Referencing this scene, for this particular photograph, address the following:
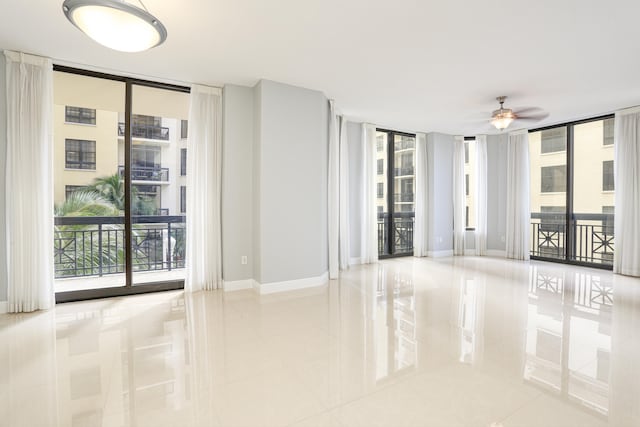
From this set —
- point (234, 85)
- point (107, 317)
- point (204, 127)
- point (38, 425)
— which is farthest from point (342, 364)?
point (234, 85)

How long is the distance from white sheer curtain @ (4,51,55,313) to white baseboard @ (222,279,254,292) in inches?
77.3

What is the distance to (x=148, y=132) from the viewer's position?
179 inches

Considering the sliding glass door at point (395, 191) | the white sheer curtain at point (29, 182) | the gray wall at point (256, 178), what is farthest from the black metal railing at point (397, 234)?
the white sheer curtain at point (29, 182)

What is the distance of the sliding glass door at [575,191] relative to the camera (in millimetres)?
5816

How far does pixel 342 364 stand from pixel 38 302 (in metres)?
3.60

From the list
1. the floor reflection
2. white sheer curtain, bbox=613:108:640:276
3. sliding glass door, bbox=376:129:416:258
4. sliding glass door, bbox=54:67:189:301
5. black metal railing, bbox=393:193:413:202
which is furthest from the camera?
black metal railing, bbox=393:193:413:202

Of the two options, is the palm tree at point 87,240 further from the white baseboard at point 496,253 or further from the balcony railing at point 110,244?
Result: the white baseboard at point 496,253

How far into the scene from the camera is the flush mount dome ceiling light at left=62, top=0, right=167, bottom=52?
1.86 meters

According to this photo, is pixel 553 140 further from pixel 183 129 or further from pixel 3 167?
pixel 3 167

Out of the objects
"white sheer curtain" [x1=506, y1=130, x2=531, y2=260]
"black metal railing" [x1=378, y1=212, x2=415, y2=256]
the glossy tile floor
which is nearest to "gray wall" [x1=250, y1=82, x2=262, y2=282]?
the glossy tile floor

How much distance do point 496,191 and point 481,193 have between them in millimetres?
360

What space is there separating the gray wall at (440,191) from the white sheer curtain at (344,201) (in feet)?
8.17

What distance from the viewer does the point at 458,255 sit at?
729 centimetres

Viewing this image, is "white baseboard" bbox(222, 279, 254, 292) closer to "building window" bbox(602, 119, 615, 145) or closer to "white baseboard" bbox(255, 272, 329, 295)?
"white baseboard" bbox(255, 272, 329, 295)
